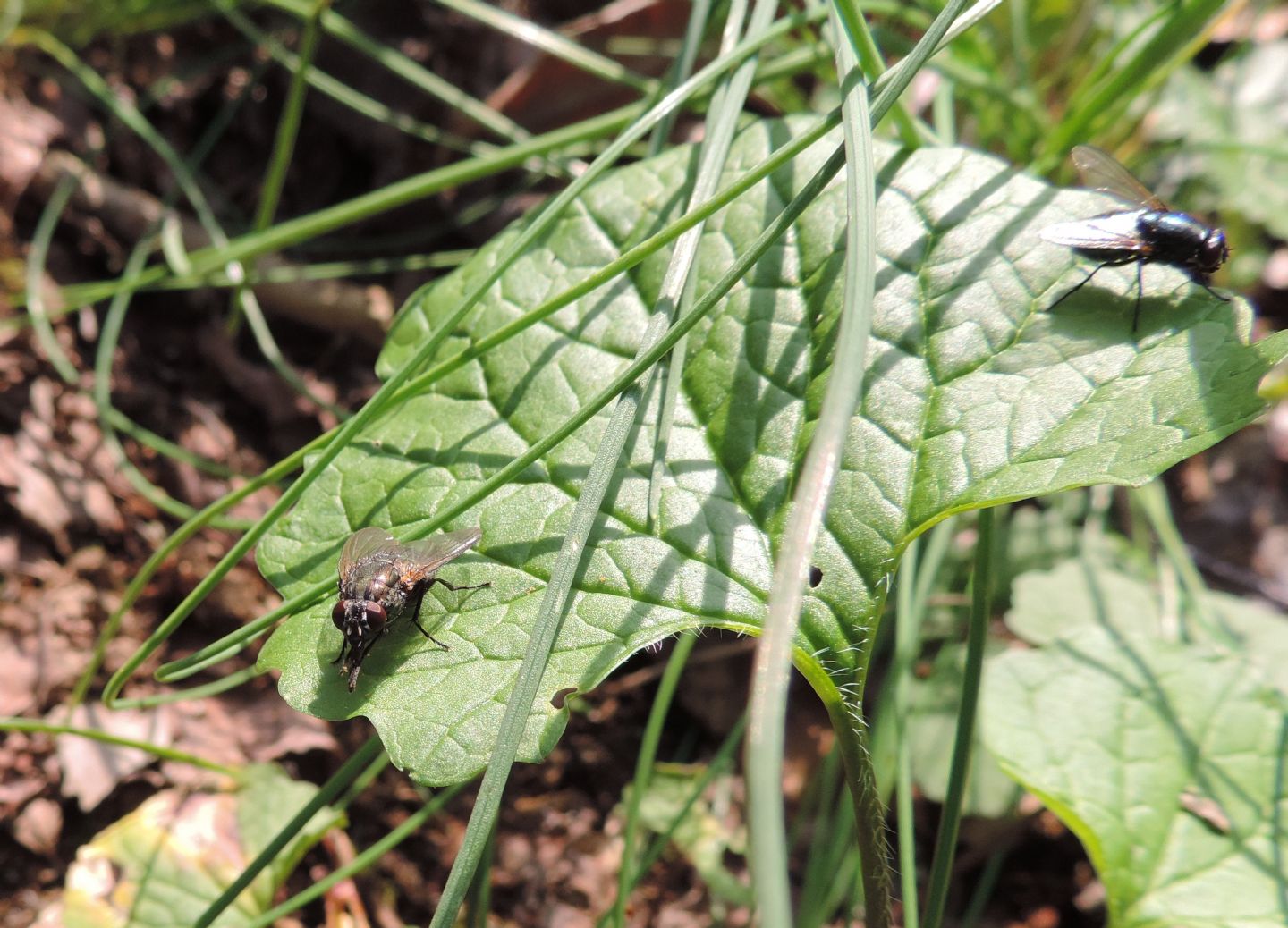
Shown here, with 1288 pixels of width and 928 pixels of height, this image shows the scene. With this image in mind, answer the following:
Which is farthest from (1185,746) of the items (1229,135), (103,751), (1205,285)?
(103,751)

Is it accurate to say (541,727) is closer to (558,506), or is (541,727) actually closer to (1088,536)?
(558,506)

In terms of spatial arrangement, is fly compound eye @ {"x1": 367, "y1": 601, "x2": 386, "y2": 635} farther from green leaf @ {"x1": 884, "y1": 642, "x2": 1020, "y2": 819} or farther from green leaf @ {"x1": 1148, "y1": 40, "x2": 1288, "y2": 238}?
green leaf @ {"x1": 1148, "y1": 40, "x2": 1288, "y2": 238}

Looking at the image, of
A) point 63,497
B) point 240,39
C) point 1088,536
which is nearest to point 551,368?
point 63,497

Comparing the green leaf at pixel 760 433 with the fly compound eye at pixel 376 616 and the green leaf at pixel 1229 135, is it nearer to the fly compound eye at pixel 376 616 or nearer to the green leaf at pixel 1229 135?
the fly compound eye at pixel 376 616

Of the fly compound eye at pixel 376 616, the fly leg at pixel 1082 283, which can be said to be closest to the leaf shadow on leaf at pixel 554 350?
the fly compound eye at pixel 376 616

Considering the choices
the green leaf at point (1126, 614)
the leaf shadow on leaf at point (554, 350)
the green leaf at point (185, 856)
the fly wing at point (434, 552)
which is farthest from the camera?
the green leaf at point (1126, 614)

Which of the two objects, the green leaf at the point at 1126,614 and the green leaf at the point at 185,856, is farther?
the green leaf at the point at 1126,614

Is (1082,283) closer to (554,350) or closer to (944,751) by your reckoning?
(554,350)
